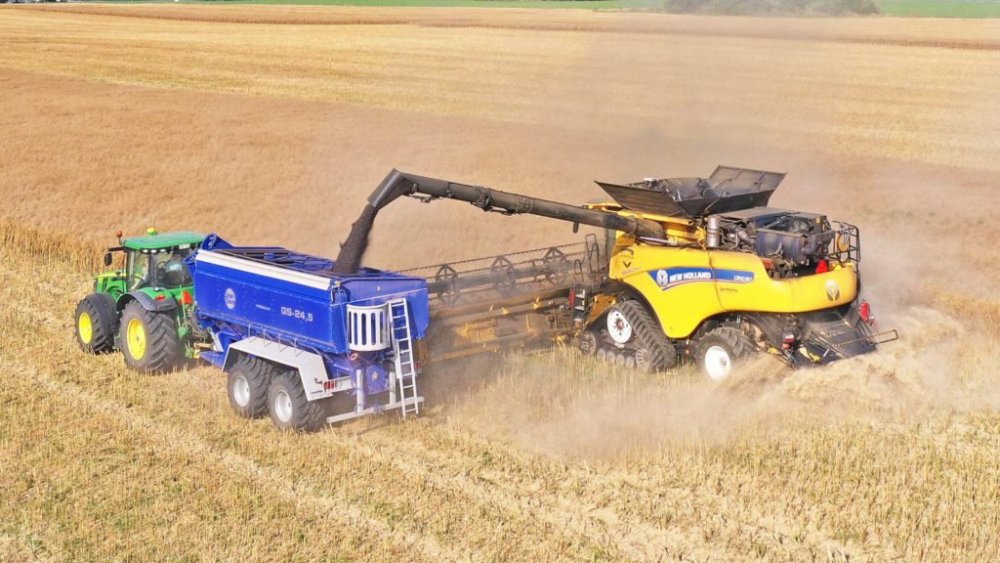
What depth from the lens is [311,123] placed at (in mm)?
34000

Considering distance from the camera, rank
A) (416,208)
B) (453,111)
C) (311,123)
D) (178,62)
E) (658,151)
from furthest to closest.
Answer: (178,62)
(453,111)
(311,123)
(658,151)
(416,208)

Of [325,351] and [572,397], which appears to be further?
[572,397]

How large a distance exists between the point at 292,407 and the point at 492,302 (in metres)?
3.29

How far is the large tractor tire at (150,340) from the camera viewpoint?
13508 mm

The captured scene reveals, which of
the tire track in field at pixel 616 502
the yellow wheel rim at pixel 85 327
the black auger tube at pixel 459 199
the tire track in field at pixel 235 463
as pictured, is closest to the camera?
the tire track in field at pixel 616 502

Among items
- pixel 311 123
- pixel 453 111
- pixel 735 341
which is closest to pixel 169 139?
pixel 311 123

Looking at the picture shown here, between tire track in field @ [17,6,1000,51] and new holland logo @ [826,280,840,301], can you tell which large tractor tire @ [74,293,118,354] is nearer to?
new holland logo @ [826,280,840,301]

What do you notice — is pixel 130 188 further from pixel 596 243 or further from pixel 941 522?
pixel 941 522

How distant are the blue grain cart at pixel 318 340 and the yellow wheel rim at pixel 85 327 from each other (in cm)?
293

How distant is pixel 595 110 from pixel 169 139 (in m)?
13.4

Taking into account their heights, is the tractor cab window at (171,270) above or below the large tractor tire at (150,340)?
above

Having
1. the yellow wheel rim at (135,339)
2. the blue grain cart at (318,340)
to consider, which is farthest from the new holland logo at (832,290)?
the yellow wheel rim at (135,339)

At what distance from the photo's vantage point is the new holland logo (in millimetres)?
12336

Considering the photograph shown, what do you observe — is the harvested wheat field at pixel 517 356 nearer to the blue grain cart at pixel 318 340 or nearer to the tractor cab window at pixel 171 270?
the blue grain cart at pixel 318 340
